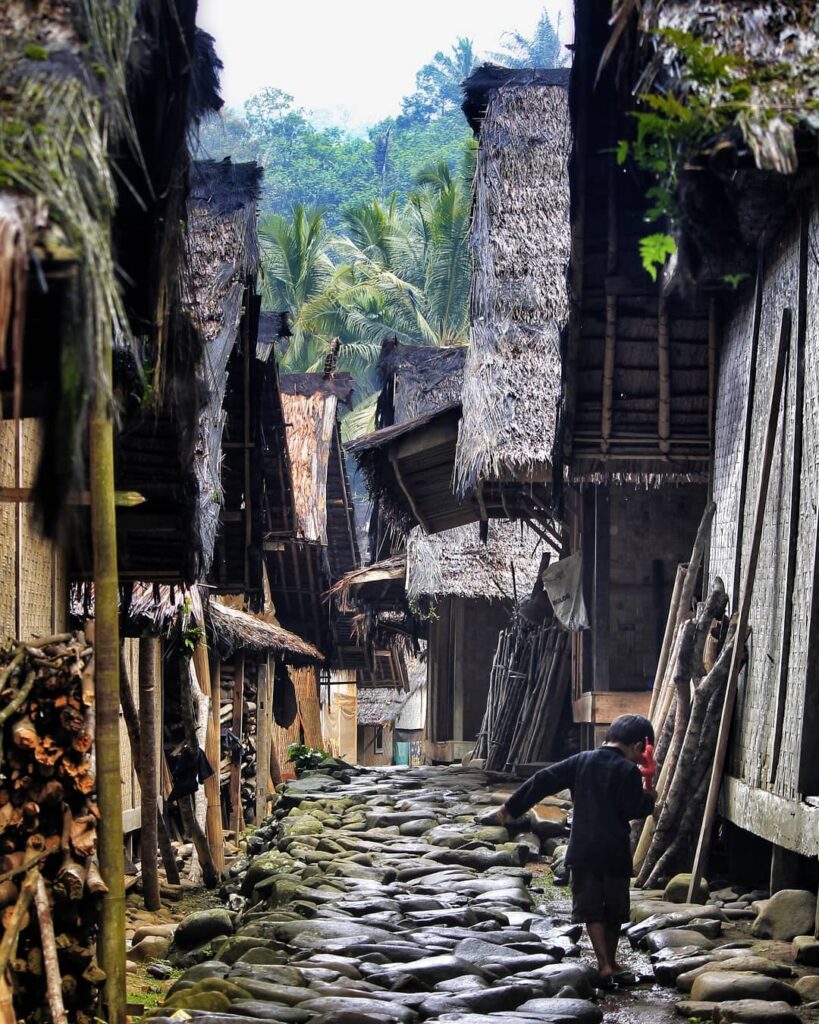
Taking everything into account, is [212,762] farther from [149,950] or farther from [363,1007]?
[363,1007]

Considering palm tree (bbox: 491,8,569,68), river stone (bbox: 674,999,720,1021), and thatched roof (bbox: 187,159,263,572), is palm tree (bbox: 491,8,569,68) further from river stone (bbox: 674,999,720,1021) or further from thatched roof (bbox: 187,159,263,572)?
river stone (bbox: 674,999,720,1021)

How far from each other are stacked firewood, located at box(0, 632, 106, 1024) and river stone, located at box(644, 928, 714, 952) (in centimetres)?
311

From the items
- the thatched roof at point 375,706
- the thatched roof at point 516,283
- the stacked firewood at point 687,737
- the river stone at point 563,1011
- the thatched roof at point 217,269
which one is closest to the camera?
the river stone at point 563,1011

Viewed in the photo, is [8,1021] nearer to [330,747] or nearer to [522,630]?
[522,630]

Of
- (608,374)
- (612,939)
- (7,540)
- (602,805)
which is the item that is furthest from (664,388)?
(7,540)

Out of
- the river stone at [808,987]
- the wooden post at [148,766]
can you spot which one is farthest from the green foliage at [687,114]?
the wooden post at [148,766]

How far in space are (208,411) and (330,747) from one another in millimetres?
22539

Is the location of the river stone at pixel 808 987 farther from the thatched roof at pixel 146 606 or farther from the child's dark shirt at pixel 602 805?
the thatched roof at pixel 146 606

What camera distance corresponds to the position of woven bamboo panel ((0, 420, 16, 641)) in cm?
750

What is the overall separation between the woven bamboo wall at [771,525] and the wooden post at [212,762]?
5.40 meters

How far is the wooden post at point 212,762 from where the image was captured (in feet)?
43.3

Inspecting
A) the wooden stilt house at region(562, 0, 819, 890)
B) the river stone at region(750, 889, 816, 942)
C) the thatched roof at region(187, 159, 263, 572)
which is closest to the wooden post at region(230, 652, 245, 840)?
the wooden stilt house at region(562, 0, 819, 890)

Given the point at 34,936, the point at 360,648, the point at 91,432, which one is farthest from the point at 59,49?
the point at 360,648

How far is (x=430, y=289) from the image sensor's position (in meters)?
36.6
